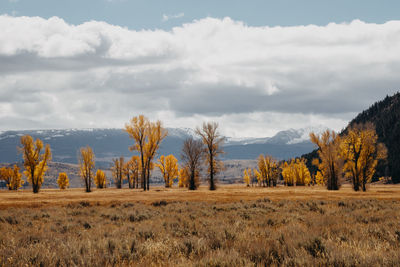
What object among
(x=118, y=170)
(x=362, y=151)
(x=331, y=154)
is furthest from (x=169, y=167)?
(x=362, y=151)

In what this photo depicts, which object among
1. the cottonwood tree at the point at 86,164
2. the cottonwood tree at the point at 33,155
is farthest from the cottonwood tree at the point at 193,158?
the cottonwood tree at the point at 33,155

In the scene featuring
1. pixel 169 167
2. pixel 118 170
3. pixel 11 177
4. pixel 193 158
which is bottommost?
pixel 11 177

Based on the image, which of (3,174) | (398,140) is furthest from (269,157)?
(398,140)

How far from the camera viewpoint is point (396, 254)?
658cm

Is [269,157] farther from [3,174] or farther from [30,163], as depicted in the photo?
[3,174]

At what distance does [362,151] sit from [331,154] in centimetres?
578

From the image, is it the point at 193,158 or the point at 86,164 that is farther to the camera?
the point at 86,164

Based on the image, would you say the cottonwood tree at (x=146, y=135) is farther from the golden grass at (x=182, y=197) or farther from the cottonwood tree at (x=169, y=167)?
the cottonwood tree at (x=169, y=167)

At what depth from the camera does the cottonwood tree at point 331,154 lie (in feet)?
180

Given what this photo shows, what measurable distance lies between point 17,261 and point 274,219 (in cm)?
1057

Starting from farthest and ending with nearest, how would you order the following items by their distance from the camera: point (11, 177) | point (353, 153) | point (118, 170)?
point (11, 177) < point (118, 170) < point (353, 153)

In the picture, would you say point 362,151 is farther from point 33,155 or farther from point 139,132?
point 33,155

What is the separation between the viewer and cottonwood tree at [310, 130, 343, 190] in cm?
5478

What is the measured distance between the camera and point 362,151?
49.8m
